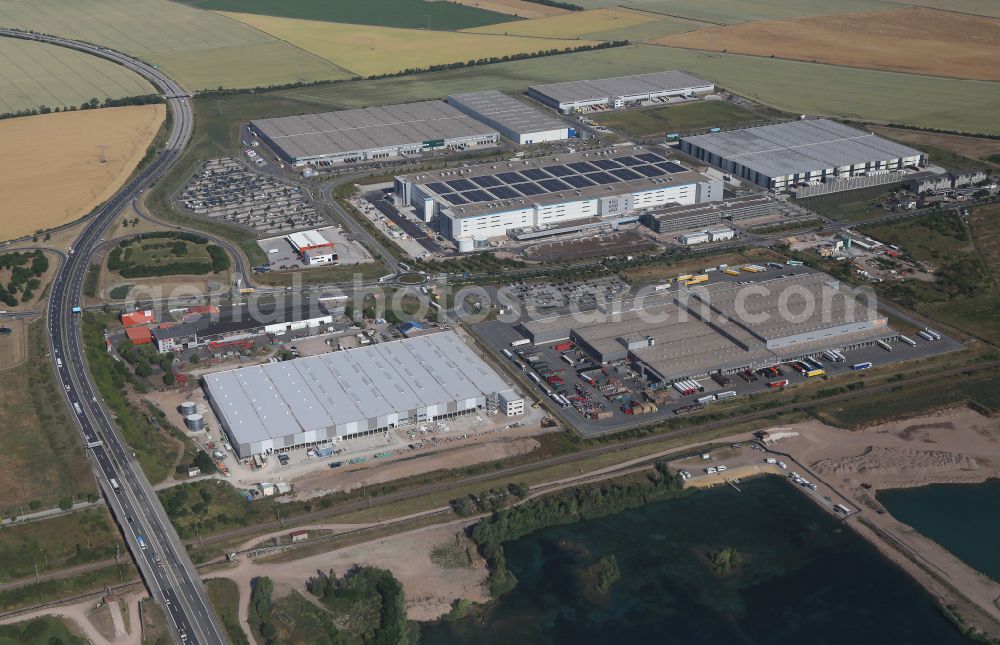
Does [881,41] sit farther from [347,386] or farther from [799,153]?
[347,386]

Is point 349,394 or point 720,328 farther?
point 720,328

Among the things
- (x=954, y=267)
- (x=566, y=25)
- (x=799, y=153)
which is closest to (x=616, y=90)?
(x=799, y=153)

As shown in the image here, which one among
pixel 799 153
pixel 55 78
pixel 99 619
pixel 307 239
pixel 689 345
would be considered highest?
pixel 55 78

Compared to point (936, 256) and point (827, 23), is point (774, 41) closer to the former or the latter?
point (827, 23)

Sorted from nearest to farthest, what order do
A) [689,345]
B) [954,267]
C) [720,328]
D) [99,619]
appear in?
[99,619], [689,345], [720,328], [954,267]

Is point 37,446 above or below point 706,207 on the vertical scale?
below

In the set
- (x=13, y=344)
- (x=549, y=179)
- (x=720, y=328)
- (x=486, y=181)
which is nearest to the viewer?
(x=720, y=328)

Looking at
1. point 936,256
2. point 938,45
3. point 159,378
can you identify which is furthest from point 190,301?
point 938,45
